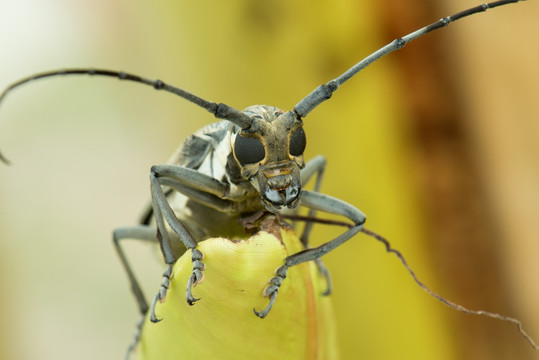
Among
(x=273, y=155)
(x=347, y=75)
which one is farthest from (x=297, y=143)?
(x=347, y=75)

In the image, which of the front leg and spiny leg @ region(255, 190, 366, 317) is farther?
the front leg

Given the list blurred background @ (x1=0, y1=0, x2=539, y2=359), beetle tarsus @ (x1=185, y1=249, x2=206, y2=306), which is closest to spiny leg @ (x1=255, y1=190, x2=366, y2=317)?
beetle tarsus @ (x1=185, y1=249, x2=206, y2=306)

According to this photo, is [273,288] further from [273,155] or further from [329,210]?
[329,210]

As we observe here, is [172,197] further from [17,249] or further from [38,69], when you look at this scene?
[38,69]

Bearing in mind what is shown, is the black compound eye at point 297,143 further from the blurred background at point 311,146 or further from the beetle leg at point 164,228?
the blurred background at point 311,146

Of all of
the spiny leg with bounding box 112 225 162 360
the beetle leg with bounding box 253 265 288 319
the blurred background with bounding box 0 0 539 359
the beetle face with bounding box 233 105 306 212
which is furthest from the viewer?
the blurred background with bounding box 0 0 539 359

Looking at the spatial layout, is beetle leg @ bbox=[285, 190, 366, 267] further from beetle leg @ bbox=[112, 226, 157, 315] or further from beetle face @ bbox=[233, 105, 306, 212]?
beetle leg @ bbox=[112, 226, 157, 315]

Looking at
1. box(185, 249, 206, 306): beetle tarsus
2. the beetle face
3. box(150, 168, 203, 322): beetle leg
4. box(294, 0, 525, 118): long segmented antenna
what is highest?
box(294, 0, 525, 118): long segmented antenna
